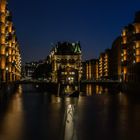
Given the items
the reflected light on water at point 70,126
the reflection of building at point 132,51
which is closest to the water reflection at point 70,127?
the reflected light on water at point 70,126

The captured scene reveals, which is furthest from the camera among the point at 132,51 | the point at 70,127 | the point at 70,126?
the point at 132,51

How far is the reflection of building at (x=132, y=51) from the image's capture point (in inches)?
5650

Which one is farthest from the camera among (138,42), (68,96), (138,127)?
(138,42)

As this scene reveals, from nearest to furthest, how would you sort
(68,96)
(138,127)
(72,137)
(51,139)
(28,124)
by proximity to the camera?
(72,137) < (51,139) < (138,127) < (28,124) < (68,96)

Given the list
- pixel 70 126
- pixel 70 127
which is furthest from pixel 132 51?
pixel 70 127

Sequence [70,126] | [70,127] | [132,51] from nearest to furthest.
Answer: [70,127]
[70,126]
[132,51]

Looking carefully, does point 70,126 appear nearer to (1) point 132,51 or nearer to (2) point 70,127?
(2) point 70,127

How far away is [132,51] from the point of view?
152625 millimetres

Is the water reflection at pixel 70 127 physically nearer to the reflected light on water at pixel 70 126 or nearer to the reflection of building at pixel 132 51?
the reflected light on water at pixel 70 126

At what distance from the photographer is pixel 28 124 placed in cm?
5456

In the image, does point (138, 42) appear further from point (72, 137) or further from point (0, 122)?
point (72, 137)

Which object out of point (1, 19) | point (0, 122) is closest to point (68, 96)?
point (1, 19)

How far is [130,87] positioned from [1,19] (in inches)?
1925

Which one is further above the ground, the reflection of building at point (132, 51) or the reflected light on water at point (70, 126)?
the reflection of building at point (132, 51)
